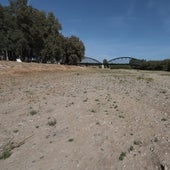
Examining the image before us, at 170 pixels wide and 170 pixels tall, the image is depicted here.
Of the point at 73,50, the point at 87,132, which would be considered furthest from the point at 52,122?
the point at 73,50

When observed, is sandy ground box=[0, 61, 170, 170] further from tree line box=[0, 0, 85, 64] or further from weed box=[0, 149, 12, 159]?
tree line box=[0, 0, 85, 64]

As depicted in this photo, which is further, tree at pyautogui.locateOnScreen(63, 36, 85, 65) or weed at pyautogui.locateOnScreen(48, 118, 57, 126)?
tree at pyautogui.locateOnScreen(63, 36, 85, 65)

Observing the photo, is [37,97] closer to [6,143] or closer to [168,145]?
[6,143]

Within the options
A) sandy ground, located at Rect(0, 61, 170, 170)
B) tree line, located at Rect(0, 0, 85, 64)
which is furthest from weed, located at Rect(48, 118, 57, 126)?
tree line, located at Rect(0, 0, 85, 64)

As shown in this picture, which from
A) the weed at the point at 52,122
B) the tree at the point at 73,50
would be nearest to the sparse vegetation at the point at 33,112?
the weed at the point at 52,122

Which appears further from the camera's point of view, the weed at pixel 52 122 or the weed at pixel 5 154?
the weed at pixel 52 122

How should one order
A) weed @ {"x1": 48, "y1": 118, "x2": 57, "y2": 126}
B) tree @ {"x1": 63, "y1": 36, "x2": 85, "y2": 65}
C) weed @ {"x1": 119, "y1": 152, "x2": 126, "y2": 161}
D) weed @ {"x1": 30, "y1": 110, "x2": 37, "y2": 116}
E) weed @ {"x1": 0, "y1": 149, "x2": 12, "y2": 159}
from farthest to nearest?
tree @ {"x1": 63, "y1": 36, "x2": 85, "y2": 65} < weed @ {"x1": 30, "y1": 110, "x2": 37, "y2": 116} < weed @ {"x1": 48, "y1": 118, "x2": 57, "y2": 126} < weed @ {"x1": 0, "y1": 149, "x2": 12, "y2": 159} < weed @ {"x1": 119, "y1": 152, "x2": 126, "y2": 161}

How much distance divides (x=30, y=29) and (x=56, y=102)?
42.7 m

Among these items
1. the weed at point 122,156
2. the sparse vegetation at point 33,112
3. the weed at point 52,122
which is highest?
the sparse vegetation at point 33,112

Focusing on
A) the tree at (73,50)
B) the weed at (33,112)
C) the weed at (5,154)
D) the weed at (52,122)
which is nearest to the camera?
the weed at (5,154)

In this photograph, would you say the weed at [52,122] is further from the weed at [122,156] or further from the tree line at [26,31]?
the tree line at [26,31]

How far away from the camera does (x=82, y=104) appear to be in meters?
12.5

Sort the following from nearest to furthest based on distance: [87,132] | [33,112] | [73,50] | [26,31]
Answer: [87,132], [33,112], [26,31], [73,50]

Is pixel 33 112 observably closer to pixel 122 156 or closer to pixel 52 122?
pixel 52 122
